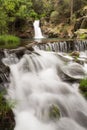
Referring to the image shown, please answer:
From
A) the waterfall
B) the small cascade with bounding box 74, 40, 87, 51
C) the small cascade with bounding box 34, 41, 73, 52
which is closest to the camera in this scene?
the small cascade with bounding box 34, 41, 73, 52

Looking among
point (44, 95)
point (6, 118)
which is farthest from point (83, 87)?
point (6, 118)

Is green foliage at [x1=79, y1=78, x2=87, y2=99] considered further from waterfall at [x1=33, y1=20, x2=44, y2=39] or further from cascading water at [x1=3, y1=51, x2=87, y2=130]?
waterfall at [x1=33, y1=20, x2=44, y2=39]

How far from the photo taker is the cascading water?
6730 mm

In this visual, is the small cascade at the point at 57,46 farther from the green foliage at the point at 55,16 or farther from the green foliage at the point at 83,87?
the green foliage at the point at 55,16

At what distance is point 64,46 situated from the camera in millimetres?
16109

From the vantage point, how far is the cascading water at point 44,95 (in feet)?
22.1

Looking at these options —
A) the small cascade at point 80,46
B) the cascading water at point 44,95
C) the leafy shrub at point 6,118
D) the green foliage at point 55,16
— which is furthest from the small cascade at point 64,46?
the green foliage at point 55,16

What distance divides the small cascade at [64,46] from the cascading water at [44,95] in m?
3.34

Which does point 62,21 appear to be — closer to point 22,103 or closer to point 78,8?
point 78,8

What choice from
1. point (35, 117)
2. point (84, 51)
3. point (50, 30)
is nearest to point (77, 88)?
point (35, 117)

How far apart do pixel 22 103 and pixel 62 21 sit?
21.9 meters

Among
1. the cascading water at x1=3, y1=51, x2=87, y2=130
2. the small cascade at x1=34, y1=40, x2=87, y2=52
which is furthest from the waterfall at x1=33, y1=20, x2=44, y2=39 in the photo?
the cascading water at x1=3, y1=51, x2=87, y2=130

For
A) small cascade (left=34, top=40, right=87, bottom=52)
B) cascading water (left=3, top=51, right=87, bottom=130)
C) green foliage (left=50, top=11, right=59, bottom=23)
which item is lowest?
cascading water (left=3, top=51, right=87, bottom=130)

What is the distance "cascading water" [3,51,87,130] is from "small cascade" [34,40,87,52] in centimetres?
334
